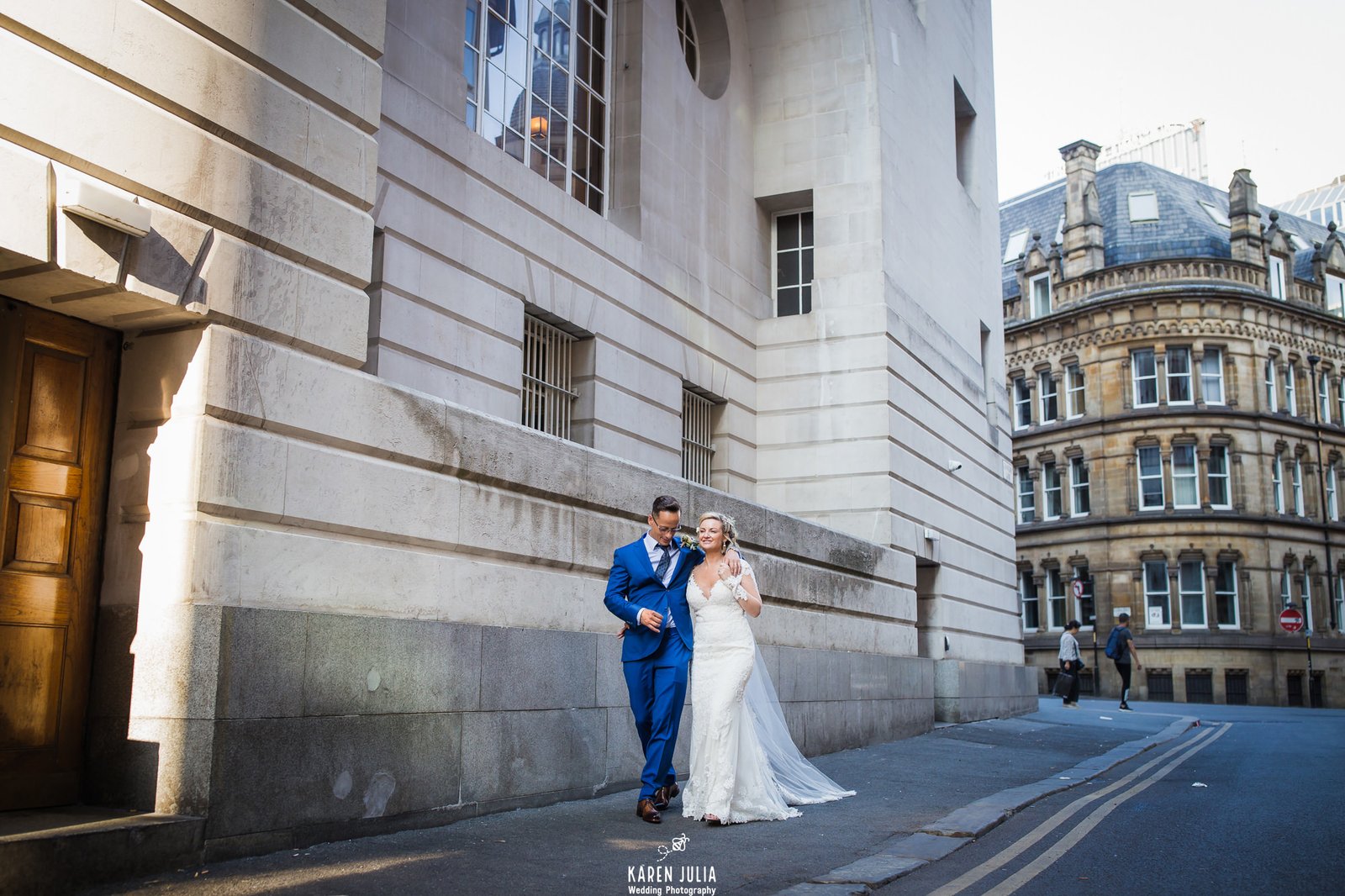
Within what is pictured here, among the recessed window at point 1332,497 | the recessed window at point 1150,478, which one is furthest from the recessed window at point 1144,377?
the recessed window at point 1332,497

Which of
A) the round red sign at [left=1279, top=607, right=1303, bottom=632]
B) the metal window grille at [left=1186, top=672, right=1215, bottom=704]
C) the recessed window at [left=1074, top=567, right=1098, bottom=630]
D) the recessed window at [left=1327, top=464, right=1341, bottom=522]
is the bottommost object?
the metal window grille at [left=1186, top=672, right=1215, bottom=704]

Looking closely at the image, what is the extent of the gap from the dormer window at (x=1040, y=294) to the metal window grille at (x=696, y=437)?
37.5 m

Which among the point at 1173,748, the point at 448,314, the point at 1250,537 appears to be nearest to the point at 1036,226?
the point at 1250,537

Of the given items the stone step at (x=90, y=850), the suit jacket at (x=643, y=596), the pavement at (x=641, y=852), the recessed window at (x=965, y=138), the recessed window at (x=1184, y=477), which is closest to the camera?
the stone step at (x=90, y=850)

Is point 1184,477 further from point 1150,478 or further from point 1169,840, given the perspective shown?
point 1169,840

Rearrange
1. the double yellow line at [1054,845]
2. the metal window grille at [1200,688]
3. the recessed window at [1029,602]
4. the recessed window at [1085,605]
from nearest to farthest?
the double yellow line at [1054,845]
the metal window grille at [1200,688]
the recessed window at [1085,605]
the recessed window at [1029,602]

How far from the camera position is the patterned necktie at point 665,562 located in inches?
340

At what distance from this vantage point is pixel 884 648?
17.6 metres

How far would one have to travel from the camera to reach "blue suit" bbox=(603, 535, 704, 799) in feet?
27.3

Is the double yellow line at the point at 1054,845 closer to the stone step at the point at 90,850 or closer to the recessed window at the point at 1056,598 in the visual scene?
the stone step at the point at 90,850

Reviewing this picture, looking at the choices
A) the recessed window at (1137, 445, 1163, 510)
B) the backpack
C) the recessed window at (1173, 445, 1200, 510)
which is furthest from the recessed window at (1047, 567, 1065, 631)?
the backpack

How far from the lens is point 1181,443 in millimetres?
47094

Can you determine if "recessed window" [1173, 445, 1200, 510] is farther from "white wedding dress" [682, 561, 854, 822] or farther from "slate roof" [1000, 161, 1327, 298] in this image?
"white wedding dress" [682, 561, 854, 822]

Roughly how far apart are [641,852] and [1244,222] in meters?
50.0
